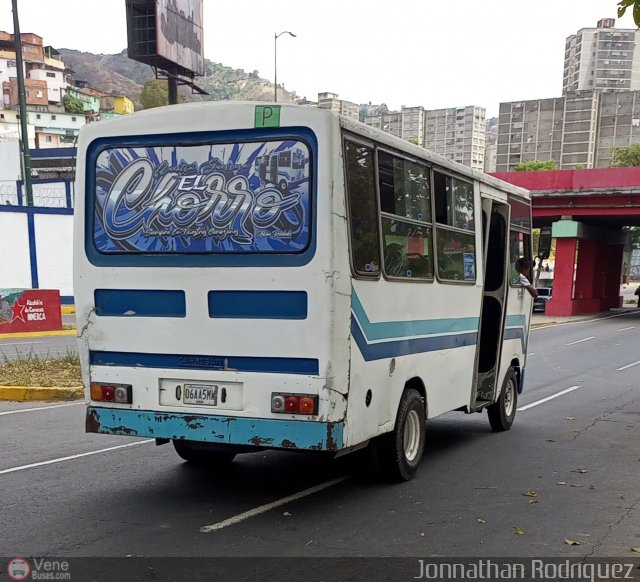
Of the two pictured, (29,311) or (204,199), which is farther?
(29,311)

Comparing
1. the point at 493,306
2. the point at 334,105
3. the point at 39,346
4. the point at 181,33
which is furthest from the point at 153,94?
the point at 334,105

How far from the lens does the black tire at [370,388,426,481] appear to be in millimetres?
6496

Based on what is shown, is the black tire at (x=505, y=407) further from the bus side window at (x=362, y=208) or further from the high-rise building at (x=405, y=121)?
the high-rise building at (x=405, y=121)

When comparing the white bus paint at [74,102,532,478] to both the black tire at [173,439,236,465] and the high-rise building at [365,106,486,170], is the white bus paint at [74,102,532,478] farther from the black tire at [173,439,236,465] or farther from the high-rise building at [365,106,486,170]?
the high-rise building at [365,106,486,170]

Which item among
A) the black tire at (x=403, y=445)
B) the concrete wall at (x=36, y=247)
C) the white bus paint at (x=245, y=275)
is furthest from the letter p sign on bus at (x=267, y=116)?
the concrete wall at (x=36, y=247)

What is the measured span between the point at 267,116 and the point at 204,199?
2.63 feet

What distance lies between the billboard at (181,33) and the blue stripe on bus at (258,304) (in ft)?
89.1

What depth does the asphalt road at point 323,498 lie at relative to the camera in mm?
5082

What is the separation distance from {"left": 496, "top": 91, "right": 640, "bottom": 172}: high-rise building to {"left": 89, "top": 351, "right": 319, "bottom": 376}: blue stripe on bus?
130954 millimetres

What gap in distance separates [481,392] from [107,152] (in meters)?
5.26

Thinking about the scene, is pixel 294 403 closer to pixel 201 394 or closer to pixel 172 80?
pixel 201 394

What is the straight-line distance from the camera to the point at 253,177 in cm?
565

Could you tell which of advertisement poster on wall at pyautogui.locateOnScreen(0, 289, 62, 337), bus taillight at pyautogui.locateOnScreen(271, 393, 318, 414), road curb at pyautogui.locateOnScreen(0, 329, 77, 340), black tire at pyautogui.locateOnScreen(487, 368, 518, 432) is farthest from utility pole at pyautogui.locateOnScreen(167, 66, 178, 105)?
bus taillight at pyautogui.locateOnScreen(271, 393, 318, 414)

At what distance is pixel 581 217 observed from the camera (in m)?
37.8
